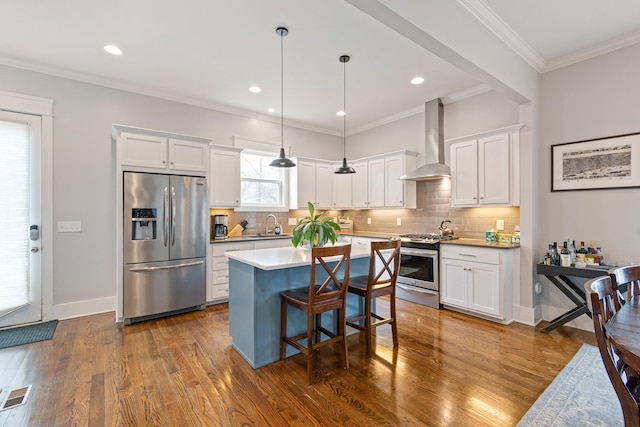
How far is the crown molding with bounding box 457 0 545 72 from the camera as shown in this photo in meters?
2.48

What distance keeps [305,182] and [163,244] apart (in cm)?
260

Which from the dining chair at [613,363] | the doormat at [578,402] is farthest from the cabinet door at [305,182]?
the dining chair at [613,363]

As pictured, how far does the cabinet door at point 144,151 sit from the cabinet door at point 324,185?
2.67 m

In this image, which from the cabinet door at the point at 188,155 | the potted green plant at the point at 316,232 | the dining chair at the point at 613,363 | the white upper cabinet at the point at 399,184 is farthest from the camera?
the white upper cabinet at the point at 399,184

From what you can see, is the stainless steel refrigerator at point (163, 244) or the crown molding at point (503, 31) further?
the stainless steel refrigerator at point (163, 244)

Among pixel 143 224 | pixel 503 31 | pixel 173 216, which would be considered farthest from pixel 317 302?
pixel 503 31

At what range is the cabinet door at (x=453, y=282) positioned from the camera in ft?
12.4

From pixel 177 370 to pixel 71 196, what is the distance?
2.71 metres

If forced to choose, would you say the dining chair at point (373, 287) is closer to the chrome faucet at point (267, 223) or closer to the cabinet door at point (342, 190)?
the chrome faucet at point (267, 223)

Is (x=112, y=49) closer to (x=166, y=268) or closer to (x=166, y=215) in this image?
(x=166, y=215)

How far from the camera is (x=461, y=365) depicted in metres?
2.55

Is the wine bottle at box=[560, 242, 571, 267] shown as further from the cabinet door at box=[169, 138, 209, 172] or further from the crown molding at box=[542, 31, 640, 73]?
the cabinet door at box=[169, 138, 209, 172]

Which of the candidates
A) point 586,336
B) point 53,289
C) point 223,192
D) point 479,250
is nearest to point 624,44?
point 479,250

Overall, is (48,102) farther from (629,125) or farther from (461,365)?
(629,125)
